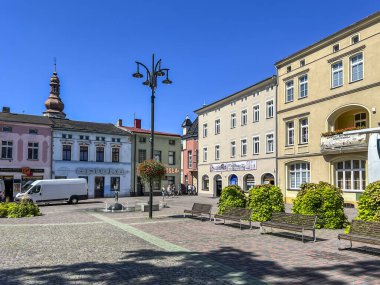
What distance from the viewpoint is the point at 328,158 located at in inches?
1038

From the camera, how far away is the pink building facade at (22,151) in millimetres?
37312

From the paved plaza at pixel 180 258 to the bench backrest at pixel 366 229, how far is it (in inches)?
18.3

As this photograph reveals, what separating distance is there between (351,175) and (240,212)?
14006 millimetres

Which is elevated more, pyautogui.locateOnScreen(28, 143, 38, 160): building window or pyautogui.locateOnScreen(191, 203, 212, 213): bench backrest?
pyautogui.locateOnScreen(28, 143, 38, 160): building window

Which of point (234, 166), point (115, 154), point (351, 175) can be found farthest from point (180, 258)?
point (115, 154)

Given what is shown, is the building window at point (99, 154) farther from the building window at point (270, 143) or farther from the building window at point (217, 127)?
the building window at point (270, 143)

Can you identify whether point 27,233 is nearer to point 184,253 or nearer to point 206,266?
point 184,253

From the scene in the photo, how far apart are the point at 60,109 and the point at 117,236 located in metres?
57.7

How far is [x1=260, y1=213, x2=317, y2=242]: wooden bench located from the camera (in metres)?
11.0

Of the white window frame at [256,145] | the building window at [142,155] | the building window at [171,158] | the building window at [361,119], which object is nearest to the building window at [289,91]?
the white window frame at [256,145]

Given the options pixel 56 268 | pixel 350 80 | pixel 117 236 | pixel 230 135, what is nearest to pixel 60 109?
pixel 230 135

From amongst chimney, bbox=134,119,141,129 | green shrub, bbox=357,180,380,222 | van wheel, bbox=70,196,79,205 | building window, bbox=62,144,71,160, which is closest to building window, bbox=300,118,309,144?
green shrub, bbox=357,180,380,222

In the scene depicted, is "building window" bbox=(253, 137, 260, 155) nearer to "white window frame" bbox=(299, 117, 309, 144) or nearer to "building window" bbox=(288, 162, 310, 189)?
"building window" bbox=(288, 162, 310, 189)

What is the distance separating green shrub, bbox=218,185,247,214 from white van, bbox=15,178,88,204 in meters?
17.5
